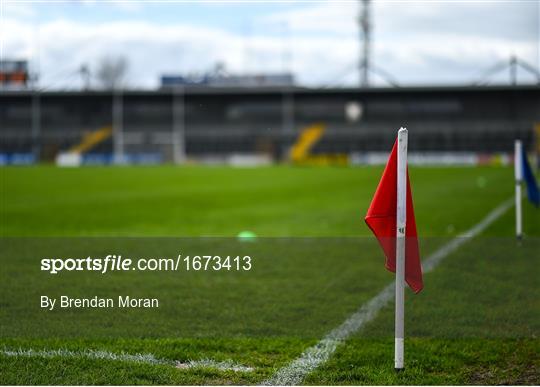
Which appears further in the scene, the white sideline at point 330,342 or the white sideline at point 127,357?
the white sideline at point 127,357

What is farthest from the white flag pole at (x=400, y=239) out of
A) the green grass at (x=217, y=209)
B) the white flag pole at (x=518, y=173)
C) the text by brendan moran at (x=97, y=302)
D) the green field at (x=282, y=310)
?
the green grass at (x=217, y=209)

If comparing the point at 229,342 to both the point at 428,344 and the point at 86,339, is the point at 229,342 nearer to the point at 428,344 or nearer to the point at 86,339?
the point at 86,339

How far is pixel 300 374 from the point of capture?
4.18 m

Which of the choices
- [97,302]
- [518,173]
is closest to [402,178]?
[97,302]

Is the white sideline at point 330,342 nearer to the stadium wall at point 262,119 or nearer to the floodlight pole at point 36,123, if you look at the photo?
the stadium wall at point 262,119

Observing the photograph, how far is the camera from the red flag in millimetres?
4227

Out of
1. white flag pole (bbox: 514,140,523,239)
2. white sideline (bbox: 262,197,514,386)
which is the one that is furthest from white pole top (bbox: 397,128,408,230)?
white flag pole (bbox: 514,140,523,239)

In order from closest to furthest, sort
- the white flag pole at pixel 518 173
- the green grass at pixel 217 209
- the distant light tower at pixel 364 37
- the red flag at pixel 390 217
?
1. the red flag at pixel 390 217
2. the white flag pole at pixel 518 173
3. the green grass at pixel 217 209
4. the distant light tower at pixel 364 37

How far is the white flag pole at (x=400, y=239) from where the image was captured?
13.4 feet

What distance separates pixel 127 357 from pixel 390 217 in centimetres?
159

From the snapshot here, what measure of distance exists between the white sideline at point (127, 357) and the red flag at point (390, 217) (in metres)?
0.97

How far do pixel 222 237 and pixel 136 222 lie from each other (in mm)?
2782

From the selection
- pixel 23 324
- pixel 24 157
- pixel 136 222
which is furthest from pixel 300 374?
→ pixel 24 157

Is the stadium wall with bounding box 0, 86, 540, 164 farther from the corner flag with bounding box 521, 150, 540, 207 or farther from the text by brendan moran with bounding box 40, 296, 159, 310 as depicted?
the text by brendan moran with bounding box 40, 296, 159, 310
